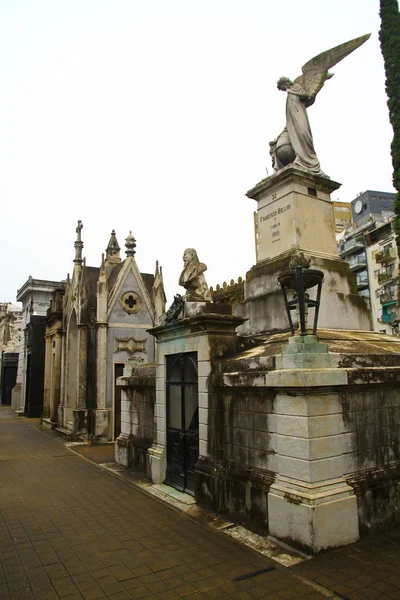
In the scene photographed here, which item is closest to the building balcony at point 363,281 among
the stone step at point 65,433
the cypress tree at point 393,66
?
the cypress tree at point 393,66

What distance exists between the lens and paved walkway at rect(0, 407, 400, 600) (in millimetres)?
4875

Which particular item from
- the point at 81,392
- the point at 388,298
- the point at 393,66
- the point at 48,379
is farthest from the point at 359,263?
the point at 81,392

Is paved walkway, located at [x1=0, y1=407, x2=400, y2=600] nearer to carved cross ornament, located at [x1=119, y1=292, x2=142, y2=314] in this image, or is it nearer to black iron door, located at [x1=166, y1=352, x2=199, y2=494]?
black iron door, located at [x1=166, y1=352, x2=199, y2=494]

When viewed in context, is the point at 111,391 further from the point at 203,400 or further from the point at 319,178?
the point at 319,178

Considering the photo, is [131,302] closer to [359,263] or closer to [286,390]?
[286,390]

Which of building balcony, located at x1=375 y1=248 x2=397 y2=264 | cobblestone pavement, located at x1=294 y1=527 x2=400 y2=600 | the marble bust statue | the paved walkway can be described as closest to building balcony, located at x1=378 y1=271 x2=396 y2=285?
building balcony, located at x1=375 y1=248 x2=397 y2=264

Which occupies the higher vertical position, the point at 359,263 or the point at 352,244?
the point at 352,244

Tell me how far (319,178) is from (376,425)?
5.73 metres

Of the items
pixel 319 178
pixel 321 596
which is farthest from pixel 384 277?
pixel 321 596

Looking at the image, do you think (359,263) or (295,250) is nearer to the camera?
(295,250)

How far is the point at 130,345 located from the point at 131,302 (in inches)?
74.8

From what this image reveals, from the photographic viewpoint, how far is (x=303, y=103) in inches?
419

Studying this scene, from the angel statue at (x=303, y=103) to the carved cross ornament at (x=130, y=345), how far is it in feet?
33.9

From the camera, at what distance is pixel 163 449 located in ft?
31.3
